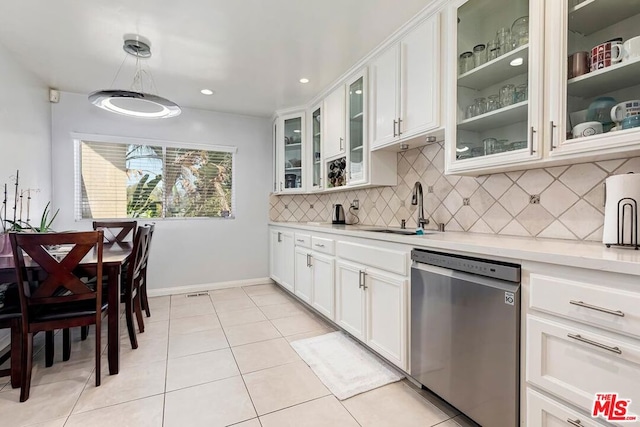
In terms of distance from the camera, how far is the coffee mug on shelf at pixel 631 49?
123 centimetres

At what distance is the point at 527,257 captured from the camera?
3.95 ft

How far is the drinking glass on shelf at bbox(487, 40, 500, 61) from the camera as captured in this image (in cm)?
173

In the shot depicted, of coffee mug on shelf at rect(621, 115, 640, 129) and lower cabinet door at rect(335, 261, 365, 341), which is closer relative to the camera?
coffee mug on shelf at rect(621, 115, 640, 129)

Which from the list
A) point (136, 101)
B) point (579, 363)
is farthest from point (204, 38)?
point (579, 363)

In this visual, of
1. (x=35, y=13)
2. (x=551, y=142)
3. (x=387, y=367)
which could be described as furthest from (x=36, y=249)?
(x=551, y=142)

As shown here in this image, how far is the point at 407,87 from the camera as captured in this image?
221 centimetres

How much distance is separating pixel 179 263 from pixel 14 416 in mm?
2351

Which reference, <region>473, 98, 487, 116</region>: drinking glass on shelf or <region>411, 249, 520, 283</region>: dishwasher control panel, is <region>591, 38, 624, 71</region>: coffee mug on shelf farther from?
<region>411, 249, 520, 283</region>: dishwasher control panel

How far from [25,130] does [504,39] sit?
3862 millimetres

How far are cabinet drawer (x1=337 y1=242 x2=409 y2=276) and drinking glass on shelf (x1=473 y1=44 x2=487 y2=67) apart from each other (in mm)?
1221

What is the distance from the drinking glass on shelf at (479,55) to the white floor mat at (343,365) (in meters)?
1.99

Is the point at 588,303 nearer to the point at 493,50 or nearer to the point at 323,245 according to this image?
the point at 493,50

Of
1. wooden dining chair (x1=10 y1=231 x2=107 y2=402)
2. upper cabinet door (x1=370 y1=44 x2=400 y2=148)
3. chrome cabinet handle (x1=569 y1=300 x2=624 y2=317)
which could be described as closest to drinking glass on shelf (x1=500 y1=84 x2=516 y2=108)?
upper cabinet door (x1=370 y1=44 x2=400 y2=148)

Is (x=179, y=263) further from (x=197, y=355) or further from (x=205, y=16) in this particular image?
(x=205, y=16)
